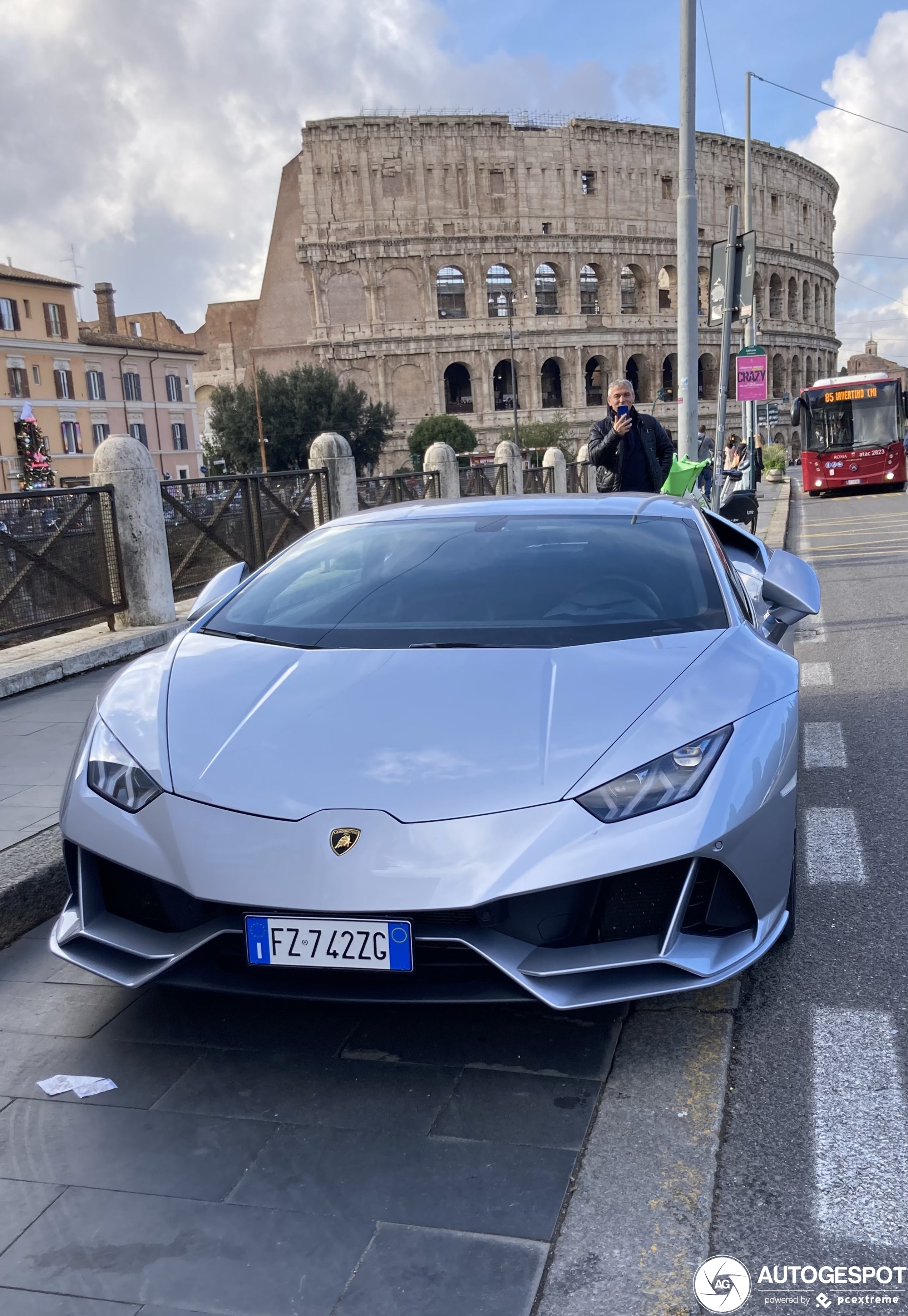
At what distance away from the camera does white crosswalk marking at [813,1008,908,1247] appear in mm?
2117

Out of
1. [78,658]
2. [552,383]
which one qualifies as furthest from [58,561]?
[552,383]

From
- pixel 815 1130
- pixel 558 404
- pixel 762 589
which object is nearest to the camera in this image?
pixel 815 1130

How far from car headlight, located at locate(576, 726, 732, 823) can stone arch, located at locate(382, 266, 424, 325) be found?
76148mm

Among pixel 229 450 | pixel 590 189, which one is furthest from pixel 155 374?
pixel 590 189

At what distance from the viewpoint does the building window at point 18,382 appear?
60.3 m

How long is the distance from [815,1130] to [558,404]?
80.4 m

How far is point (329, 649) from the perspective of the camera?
3.37m

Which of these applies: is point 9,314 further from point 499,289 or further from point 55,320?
point 499,289

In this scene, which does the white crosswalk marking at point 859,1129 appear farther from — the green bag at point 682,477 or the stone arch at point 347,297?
the stone arch at point 347,297

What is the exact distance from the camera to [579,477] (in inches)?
1147

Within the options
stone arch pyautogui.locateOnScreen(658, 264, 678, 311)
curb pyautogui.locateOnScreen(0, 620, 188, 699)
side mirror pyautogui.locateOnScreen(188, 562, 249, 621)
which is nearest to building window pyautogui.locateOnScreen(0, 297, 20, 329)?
stone arch pyautogui.locateOnScreen(658, 264, 678, 311)

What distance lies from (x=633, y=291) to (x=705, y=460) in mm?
75018

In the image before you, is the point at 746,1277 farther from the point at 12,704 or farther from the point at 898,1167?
the point at 12,704

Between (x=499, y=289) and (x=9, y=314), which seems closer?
(x=9, y=314)
